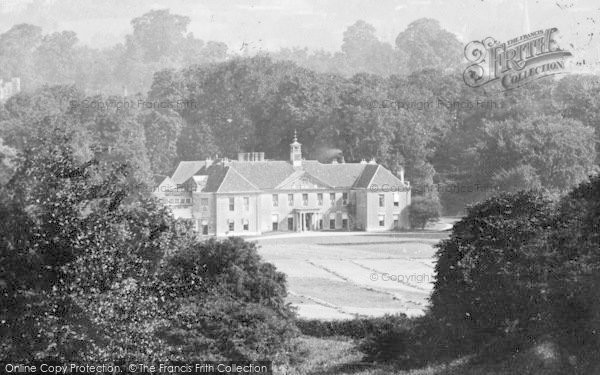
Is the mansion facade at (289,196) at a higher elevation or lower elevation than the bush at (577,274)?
higher

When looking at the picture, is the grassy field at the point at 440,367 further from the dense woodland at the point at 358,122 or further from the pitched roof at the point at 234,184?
the pitched roof at the point at 234,184

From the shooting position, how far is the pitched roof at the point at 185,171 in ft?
302

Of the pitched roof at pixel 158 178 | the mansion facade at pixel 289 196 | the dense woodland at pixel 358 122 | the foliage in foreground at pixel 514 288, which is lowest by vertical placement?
the foliage in foreground at pixel 514 288

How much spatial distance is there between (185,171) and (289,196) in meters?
9.70

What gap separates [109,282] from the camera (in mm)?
22469

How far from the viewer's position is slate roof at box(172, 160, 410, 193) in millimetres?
86562

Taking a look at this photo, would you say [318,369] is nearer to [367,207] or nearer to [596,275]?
[596,275]

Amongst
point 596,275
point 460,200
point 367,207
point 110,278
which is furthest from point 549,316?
point 460,200

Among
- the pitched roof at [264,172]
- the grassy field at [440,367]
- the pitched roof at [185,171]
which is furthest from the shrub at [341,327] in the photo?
the pitched roof at [185,171]

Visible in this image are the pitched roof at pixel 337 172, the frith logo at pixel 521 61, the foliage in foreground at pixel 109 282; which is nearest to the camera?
the foliage in foreground at pixel 109 282

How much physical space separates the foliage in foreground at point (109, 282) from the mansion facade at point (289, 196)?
A: 60.3 meters

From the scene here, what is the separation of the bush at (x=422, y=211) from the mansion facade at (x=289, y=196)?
0.70 metres

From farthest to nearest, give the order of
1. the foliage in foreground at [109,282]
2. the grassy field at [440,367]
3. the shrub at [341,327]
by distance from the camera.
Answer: the shrub at [341,327] < the grassy field at [440,367] < the foliage in foreground at [109,282]

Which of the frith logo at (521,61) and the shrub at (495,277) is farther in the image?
the frith logo at (521,61)
